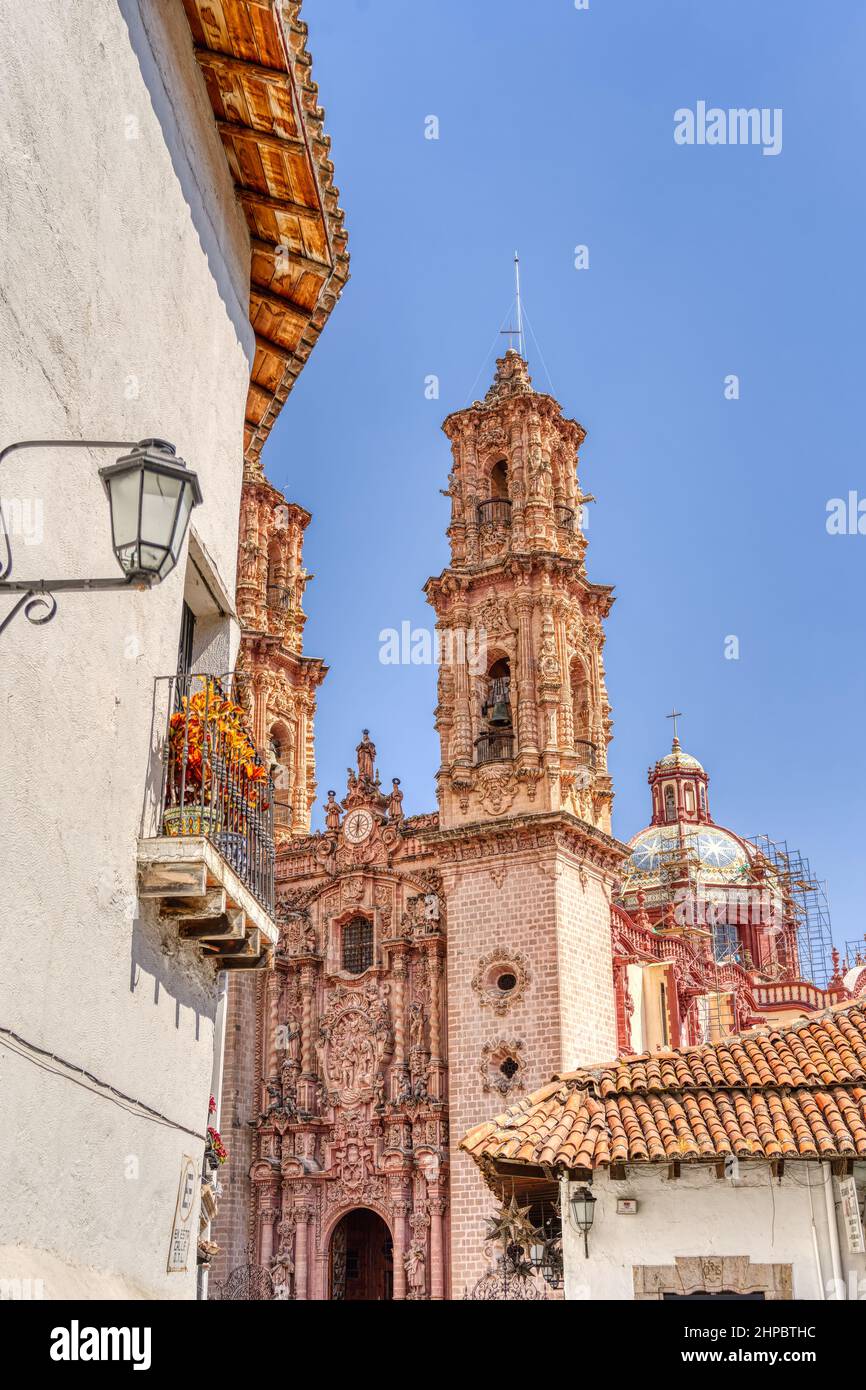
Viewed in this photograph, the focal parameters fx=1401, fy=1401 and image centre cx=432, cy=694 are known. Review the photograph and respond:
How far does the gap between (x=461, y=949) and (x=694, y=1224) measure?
16.0 meters

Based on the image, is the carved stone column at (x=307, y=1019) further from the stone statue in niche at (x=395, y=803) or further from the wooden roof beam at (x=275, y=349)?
the wooden roof beam at (x=275, y=349)

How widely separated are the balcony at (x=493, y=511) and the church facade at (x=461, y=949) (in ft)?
0.14

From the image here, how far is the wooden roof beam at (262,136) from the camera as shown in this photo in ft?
32.9

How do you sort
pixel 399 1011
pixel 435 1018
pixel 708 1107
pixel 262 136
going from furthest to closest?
pixel 399 1011 < pixel 435 1018 < pixel 708 1107 < pixel 262 136

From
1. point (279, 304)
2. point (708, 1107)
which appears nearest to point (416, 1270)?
point (708, 1107)

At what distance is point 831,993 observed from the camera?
46.2 m

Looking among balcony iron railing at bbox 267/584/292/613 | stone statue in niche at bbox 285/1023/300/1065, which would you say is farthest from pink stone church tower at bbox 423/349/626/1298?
balcony iron railing at bbox 267/584/292/613

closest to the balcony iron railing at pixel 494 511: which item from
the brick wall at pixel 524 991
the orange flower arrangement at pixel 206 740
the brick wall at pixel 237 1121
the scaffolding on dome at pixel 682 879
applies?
the brick wall at pixel 524 991

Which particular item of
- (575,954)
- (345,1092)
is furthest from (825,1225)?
(345,1092)

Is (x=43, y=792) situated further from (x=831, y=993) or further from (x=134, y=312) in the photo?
(x=831, y=993)

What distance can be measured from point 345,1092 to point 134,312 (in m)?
24.6

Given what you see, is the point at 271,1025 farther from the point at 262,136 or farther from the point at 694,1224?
the point at 262,136

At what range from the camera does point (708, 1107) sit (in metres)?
13.2

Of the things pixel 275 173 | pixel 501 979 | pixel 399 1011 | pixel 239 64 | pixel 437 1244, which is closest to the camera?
pixel 239 64
